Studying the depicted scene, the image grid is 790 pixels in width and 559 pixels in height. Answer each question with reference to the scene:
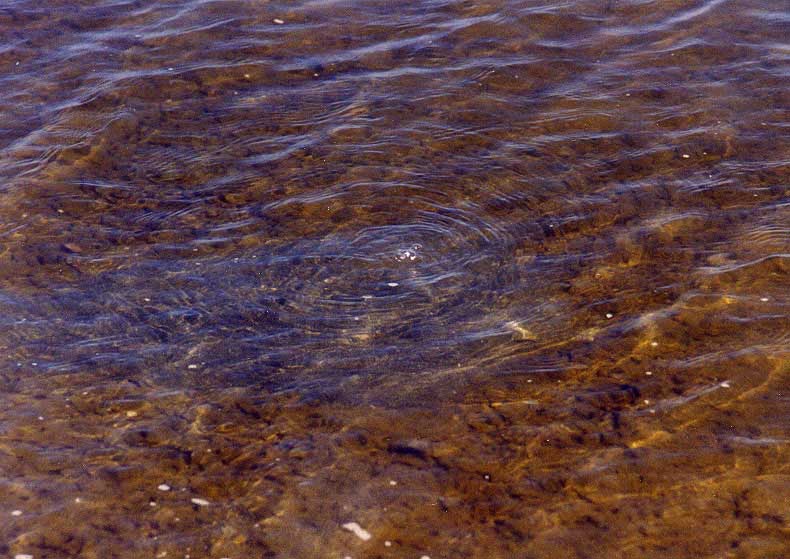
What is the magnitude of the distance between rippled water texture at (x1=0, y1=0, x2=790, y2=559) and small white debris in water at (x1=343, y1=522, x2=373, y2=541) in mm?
10

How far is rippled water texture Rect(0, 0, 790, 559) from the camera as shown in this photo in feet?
16.3

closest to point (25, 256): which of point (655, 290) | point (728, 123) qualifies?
point (655, 290)

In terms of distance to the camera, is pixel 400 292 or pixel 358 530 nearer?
pixel 358 530

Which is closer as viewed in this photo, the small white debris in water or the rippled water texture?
the small white debris in water

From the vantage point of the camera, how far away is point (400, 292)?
6453 millimetres

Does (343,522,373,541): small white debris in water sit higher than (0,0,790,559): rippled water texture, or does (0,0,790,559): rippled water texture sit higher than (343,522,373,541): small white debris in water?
(0,0,790,559): rippled water texture

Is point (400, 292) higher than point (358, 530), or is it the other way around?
point (400, 292)

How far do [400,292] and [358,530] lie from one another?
2.02 metres

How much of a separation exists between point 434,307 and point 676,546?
7.57 feet

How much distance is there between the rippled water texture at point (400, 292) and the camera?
497 cm

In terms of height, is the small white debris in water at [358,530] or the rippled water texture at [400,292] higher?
the rippled water texture at [400,292]

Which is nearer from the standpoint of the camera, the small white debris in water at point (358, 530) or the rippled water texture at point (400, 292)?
the small white debris in water at point (358, 530)

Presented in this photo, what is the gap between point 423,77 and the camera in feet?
30.4

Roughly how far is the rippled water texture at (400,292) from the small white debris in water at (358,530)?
10mm
